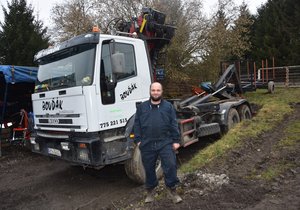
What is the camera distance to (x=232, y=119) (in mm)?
9258

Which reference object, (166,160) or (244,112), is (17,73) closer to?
(166,160)

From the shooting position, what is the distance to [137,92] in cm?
613

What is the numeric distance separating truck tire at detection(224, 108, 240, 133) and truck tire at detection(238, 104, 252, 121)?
39 centimetres

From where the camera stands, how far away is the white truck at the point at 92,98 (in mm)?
5293

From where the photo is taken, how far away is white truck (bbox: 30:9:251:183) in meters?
5.29

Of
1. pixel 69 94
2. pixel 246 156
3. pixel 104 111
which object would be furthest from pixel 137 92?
pixel 246 156

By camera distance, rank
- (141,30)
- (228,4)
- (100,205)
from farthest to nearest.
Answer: (228,4) → (141,30) → (100,205)

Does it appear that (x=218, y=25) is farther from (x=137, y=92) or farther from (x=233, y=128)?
(x=137, y=92)

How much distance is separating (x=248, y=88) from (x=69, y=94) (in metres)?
9.73

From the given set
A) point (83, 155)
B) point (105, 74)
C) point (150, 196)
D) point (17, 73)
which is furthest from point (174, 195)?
point (17, 73)

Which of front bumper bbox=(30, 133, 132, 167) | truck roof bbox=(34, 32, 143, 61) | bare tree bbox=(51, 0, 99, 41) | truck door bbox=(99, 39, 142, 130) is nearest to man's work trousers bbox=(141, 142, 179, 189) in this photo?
front bumper bbox=(30, 133, 132, 167)

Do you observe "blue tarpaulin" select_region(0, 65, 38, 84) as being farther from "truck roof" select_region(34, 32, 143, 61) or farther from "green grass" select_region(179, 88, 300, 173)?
"green grass" select_region(179, 88, 300, 173)

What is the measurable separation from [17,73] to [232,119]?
20.9ft

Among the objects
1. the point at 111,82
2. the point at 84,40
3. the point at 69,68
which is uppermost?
the point at 84,40
